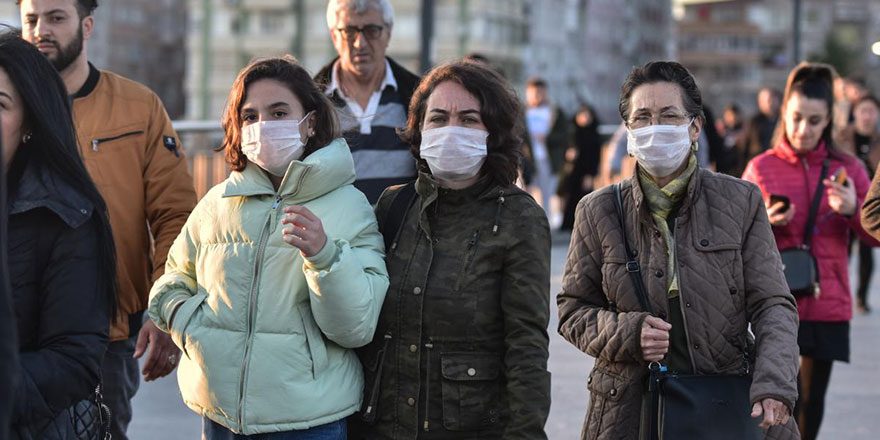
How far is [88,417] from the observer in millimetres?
3449

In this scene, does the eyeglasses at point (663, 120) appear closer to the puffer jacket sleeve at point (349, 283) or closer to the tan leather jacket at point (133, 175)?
the puffer jacket sleeve at point (349, 283)

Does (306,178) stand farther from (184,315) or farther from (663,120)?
(663,120)

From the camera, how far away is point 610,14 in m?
111

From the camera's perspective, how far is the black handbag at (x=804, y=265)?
18.3 ft

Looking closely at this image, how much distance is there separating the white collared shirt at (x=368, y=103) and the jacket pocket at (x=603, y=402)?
1.60m

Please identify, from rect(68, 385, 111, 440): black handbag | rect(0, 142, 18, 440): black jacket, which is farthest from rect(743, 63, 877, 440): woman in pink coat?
rect(0, 142, 18, 440): black jacket

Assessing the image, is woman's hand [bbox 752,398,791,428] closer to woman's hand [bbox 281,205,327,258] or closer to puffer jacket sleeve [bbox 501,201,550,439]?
puffer jacket sleeve [bbox 501,201,550,439]

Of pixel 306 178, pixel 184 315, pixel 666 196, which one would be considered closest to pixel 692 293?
pixel 666 196

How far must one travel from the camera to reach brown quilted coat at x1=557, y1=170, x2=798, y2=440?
3.94 metres

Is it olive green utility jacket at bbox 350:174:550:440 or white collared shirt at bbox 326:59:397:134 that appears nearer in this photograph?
olive green utility jacket at bbox 350:174:550:440

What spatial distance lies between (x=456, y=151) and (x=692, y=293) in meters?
0.81

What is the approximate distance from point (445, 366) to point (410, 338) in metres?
0.13

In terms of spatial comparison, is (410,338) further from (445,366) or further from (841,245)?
(841,245)

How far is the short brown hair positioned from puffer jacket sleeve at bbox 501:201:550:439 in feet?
2.20
